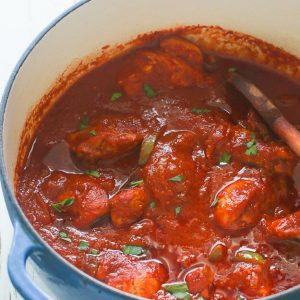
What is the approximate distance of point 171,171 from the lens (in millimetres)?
2615

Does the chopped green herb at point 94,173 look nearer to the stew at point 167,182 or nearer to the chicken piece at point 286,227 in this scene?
the stew at point 167,182

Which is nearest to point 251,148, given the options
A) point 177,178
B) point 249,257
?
point 177,178

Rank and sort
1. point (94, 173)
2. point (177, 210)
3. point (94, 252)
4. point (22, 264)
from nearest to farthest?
point (22, 264)
point (94, 252)
point (177, 210)
point (94, 173)

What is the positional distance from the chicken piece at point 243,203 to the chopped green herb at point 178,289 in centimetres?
30

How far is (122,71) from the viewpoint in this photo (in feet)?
9.83

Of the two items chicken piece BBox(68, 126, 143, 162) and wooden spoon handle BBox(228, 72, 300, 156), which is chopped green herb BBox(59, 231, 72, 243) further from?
wooden spoon handle BBox(228, 72, 300, 156)

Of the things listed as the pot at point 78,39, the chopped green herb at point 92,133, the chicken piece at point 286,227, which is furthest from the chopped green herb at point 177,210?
the pot at point 78,39

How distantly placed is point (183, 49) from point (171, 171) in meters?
0.68

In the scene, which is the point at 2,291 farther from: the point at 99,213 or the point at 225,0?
the point at 225,0

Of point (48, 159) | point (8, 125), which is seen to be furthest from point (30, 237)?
point (48, 159)

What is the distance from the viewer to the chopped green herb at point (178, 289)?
7.65ft

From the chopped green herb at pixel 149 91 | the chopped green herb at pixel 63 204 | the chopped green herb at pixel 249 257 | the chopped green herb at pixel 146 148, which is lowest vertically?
the chopped green herb at pixel 249 257

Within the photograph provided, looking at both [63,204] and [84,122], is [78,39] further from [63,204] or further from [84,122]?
[63,204]

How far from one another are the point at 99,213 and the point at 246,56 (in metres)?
1.11
